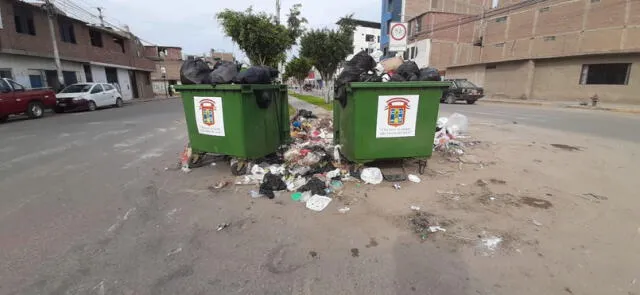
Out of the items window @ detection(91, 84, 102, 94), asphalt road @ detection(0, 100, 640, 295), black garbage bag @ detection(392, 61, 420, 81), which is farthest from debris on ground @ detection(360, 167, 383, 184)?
window @ detection(91, 84, 102, 94)

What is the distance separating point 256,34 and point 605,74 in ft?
67.7

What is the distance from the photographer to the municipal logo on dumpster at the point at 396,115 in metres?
3.93

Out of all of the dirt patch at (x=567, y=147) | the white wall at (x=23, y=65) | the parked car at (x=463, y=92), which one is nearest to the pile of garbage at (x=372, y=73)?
the dirt patch at (x=567, y=147)

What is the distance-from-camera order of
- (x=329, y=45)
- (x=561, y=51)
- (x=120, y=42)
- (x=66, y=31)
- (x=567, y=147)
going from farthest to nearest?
(x=120, y=42) < (x=561, y=51) < (x=66, y=31) < (x=329, y=45) < (x=567, y=147)

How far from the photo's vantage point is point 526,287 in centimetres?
205

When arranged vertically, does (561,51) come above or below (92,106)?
above

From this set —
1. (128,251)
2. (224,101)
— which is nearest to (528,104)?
(224,101)

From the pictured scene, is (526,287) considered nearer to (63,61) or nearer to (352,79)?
(352,79)

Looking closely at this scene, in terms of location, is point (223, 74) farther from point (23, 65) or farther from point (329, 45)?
point (23, 65)

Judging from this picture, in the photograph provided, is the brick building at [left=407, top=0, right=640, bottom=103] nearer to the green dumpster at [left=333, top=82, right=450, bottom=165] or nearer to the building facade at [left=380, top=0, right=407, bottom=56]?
the building facade at [left=380, top=0, right=407, bottom=56]

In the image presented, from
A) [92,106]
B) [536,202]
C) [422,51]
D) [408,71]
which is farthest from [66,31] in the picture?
[422,51]

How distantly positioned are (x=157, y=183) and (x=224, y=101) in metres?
1.47

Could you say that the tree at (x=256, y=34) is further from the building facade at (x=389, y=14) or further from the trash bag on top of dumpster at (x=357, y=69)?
the building facade at (x=389, y=14)

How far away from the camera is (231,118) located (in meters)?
4.16
